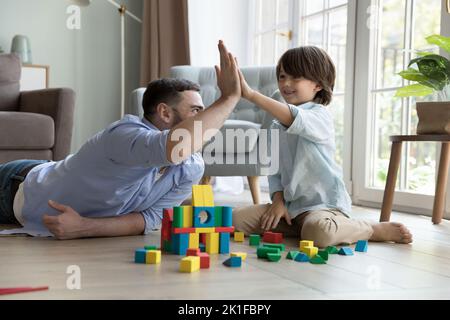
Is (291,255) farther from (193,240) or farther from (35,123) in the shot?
(35,123)

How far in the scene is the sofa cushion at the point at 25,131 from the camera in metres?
3.23

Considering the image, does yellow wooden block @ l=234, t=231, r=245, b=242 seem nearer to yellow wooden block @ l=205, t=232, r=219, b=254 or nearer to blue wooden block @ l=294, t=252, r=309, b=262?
yellow wooden block @ l=205, t=232, r=219, b=254

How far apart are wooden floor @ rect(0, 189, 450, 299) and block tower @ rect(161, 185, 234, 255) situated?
7 cm

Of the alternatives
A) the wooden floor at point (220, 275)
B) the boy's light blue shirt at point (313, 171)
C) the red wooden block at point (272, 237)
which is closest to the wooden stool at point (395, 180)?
the boy's light blue shirt at point (313, 171)

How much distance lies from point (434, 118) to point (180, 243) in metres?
1.36

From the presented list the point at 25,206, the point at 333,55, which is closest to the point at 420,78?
the point at 333,55

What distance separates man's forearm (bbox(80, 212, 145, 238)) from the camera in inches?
73.7

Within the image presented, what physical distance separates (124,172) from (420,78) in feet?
4.49

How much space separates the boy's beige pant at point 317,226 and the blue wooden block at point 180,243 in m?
0.41

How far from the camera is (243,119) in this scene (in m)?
3.41

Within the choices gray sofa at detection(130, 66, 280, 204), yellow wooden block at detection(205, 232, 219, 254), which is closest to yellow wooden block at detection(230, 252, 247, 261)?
yellow wooden block at detection(205, 232, 219, 254)

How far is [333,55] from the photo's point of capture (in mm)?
3760

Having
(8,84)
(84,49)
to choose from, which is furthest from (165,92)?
(84,49)
